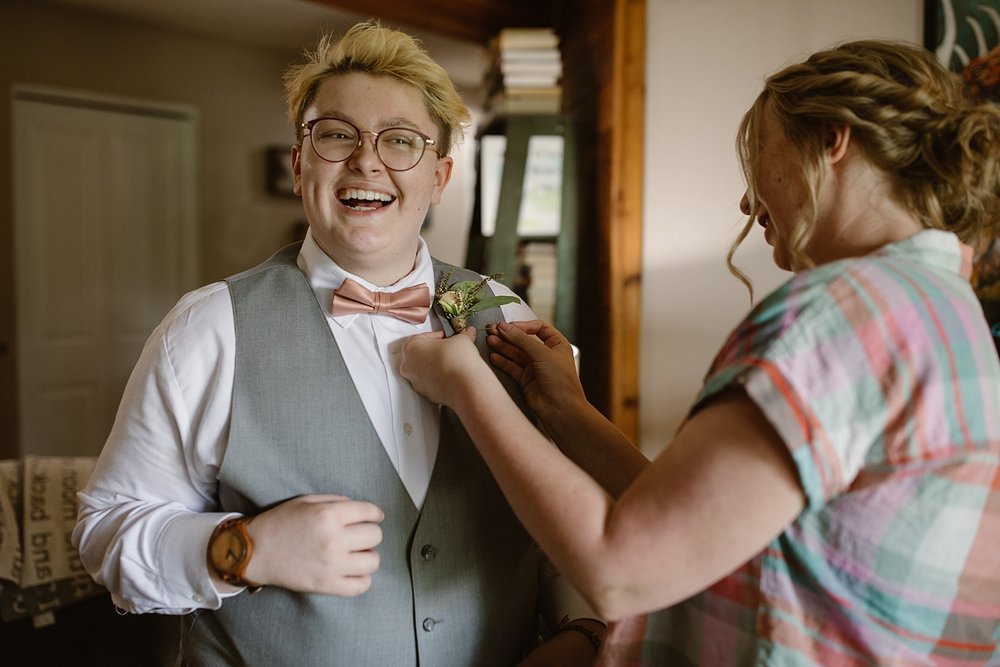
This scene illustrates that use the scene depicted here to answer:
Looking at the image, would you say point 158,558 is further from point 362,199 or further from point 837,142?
point 837,142

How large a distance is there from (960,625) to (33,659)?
2.02 meters

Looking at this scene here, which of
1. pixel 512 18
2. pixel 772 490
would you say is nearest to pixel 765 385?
pixel 772 490

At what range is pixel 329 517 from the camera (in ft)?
3.10

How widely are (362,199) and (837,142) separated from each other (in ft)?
2.27

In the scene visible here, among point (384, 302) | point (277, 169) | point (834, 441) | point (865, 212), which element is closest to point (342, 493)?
point (384, 302)

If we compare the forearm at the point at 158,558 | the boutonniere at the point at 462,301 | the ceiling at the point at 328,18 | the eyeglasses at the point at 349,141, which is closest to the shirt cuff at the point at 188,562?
the forearm at the point at 158,558

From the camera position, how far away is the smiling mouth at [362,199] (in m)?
1.14

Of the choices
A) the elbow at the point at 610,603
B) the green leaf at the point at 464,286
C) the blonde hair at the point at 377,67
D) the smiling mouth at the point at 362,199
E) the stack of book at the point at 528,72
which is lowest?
the elbow at the point at 610,603

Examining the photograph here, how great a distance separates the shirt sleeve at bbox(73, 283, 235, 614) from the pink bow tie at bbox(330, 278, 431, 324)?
6.7 inches

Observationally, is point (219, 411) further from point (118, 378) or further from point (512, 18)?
point (118, 378)

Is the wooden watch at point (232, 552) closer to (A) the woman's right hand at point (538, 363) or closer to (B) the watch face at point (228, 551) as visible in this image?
(B) the watch face at point (228, 551)

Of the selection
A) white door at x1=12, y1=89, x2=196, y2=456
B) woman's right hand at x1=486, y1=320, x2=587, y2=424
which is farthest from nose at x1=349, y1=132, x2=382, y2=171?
white door at x1=12, y1=89, x2=196, y2=456

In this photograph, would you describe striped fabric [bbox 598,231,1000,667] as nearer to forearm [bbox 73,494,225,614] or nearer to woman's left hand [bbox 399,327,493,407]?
woman's left hand [bbox 399,327,493,407]

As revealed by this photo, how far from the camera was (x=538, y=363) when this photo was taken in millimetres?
1170
